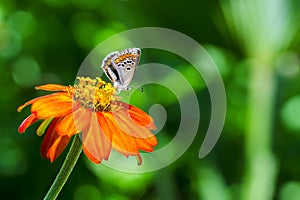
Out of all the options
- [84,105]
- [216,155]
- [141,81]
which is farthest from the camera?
[216,155]

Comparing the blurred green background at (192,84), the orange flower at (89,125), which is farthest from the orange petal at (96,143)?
the blurred green background at (192,84)

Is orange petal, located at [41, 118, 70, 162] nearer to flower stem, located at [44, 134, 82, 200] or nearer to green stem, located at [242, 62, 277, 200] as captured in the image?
flower stem, located at [44, 134, 82, 200]

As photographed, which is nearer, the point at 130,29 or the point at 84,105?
the point at 84,105

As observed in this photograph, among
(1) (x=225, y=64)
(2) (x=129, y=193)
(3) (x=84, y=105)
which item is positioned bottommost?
(3) (x=84, y=105)

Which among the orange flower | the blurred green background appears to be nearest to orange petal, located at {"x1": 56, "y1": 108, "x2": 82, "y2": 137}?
the orange flower

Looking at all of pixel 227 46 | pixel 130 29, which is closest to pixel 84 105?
pixel 130 29

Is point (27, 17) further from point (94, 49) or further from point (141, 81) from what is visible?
point (141, 81)
